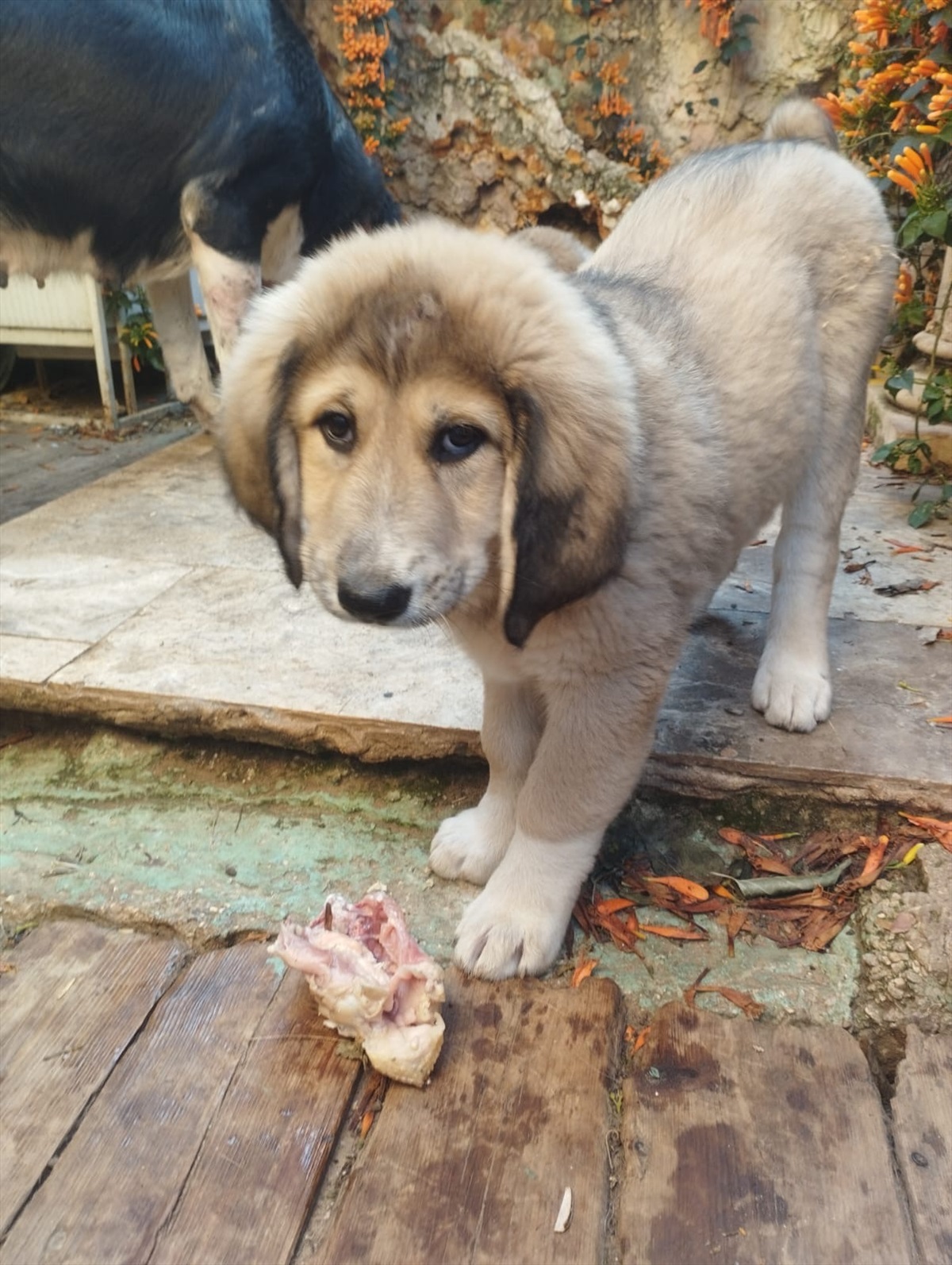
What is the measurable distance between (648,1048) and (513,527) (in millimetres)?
1043

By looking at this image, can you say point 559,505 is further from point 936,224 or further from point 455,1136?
point 936,224

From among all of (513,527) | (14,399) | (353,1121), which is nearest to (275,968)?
(353,1121)

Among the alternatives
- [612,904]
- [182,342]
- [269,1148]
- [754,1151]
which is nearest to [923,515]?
[612,904]

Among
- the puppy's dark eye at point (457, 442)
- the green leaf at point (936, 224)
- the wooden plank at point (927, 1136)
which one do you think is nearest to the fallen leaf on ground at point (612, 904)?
the wooden plank at point (927, 1136)

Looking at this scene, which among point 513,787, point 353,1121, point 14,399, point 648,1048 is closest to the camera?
point 353,1121

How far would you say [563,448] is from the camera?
1.75 metres

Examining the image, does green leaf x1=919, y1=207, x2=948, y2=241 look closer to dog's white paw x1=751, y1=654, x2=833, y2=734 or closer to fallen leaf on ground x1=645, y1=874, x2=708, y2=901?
dog's white paw x1=751, y1=654, x2=833, y2=734

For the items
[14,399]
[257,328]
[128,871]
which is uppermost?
[257,328]

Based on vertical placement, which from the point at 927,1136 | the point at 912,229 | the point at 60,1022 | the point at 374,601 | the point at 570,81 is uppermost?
the point at 570,81

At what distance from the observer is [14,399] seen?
25.8 feet

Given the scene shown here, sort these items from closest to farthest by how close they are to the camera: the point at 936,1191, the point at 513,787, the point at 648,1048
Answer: the point at 936,1191, the point at 648,1048, the point at 513,787

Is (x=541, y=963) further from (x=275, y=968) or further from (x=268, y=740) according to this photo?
(x=268, y=740)

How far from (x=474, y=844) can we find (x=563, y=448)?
41.7 inches

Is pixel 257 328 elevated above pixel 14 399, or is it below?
above
